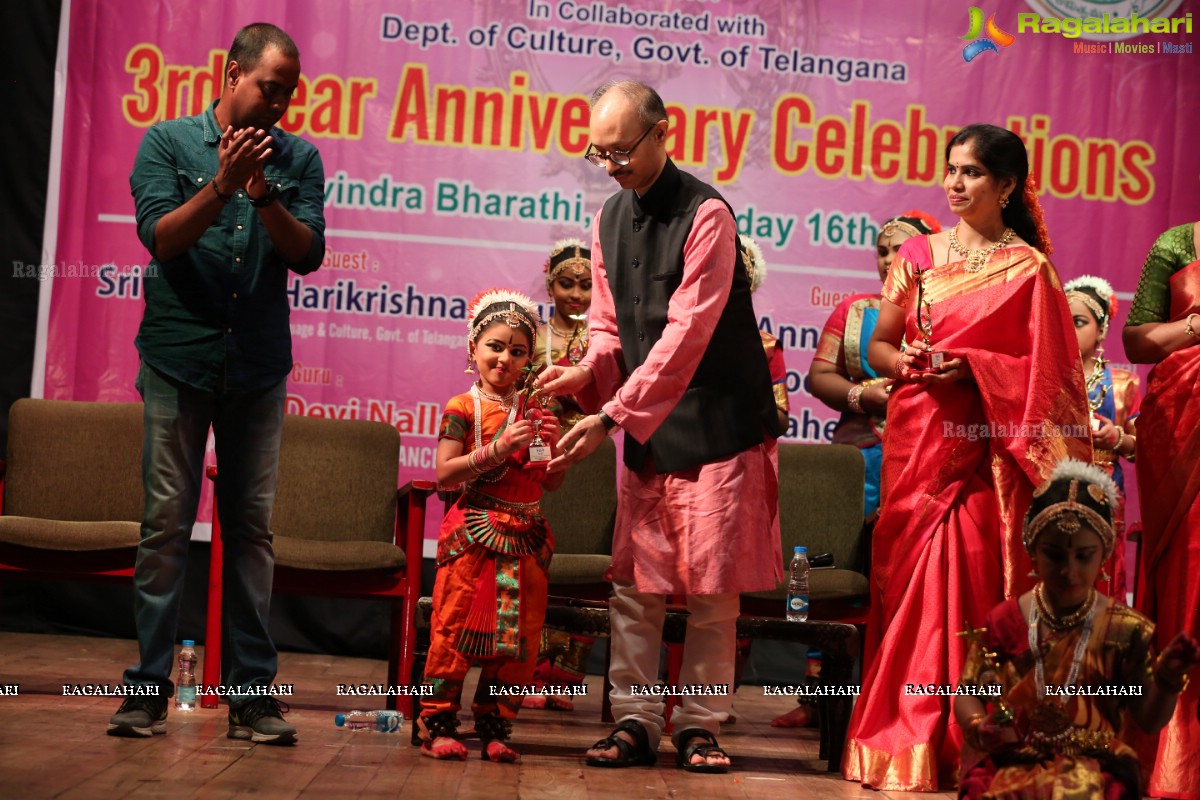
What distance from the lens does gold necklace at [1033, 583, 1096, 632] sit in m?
2.84

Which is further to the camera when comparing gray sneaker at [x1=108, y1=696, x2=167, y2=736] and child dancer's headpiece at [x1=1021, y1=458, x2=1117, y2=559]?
gray sneaker at [x1=108, y1=696, x2=167, y2=736]

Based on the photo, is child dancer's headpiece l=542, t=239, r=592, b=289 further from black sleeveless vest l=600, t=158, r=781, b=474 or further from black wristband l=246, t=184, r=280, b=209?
black wristband l=246, t=184, r=280, b=209

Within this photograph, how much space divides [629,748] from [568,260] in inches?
88.7

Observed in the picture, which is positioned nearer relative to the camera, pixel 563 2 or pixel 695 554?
pixel 695 554

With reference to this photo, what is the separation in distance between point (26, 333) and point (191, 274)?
2786 millimetres

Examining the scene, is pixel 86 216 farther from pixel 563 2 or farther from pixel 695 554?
pixel 695 554

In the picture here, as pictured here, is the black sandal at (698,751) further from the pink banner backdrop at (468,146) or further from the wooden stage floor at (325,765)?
the pink banner backdrop at (468,146)

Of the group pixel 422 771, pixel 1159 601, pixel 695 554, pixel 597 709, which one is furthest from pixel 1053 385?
pixel 597 709

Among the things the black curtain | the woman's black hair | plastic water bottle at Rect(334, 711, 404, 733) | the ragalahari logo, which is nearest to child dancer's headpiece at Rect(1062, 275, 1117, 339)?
the ragalahari logo

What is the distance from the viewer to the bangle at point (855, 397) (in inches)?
206

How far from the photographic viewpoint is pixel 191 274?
3814 millimetres

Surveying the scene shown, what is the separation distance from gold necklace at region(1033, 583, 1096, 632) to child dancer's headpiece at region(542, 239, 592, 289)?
9.49 ft

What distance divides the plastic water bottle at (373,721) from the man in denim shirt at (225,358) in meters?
0.49

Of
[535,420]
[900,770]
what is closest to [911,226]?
[535,420]
